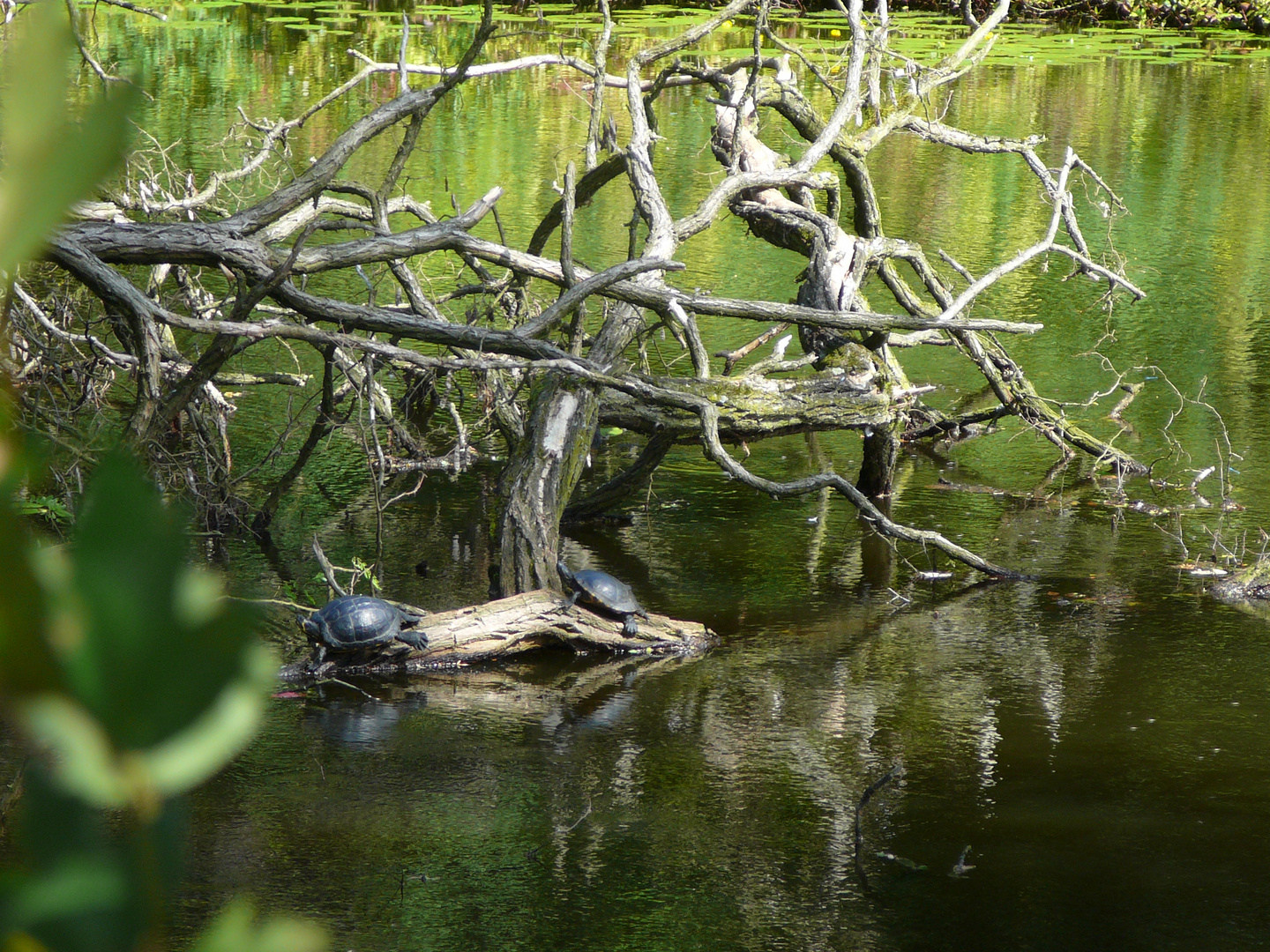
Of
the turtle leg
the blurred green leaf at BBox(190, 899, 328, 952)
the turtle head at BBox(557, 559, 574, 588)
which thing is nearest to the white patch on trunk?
the turtle head at BBox(557, 559, 574, 588)

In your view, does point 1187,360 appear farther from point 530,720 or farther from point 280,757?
point 280,757

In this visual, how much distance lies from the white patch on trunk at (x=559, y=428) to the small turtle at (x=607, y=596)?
A: 2.28ft

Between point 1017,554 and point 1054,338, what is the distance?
450 cm

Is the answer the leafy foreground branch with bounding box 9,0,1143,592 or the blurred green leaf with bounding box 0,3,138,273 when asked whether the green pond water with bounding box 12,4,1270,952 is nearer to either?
the leafy foreground branch with bounding box 9,0,1143,592

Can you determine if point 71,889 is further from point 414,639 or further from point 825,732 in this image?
point 414,639

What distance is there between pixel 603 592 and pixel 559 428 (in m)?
0.98

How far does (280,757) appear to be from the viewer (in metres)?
4.61

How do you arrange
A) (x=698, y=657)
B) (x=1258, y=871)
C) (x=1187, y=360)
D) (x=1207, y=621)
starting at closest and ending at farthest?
(x=1258, y=871) < (x=698, y=657) < (x=1207, y=621) < (x=1187, y=360)

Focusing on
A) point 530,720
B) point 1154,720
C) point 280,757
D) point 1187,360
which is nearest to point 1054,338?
point 1187,360

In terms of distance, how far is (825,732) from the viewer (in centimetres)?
495

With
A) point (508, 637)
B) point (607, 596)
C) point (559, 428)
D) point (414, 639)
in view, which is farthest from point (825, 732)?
point (559, 428)

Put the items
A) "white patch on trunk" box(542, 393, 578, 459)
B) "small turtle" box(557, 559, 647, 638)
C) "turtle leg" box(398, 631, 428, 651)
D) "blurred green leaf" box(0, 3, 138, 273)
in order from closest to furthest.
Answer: "blurred green leaf" box(0, 3, 138, 273), "turtle leg" box(398, 631, 428, 651), "small turtle" box(557, 559, 647, 638), "white patch on trunk" box(542, 393, 578, 459)

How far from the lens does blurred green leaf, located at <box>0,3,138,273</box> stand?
0.30 meters

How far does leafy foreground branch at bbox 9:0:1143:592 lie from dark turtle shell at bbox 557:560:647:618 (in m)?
0.27
